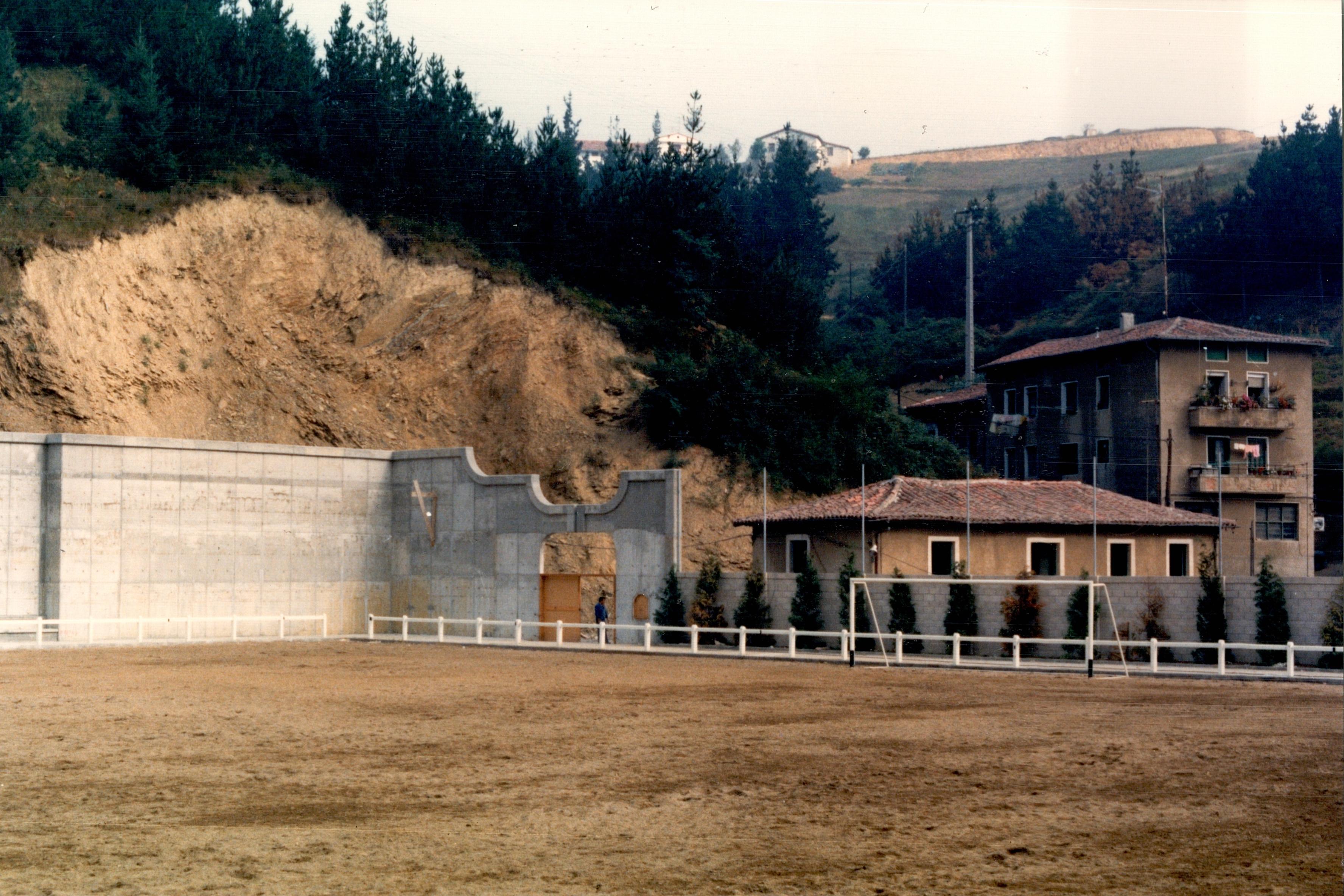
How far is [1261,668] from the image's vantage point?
34.2 metres

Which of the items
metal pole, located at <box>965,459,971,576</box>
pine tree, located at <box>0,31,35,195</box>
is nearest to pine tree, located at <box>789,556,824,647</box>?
metal pole, located at <box>965,459,971,576</box>

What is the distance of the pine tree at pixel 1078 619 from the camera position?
37.0m

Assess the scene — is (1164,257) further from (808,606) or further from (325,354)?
(808,606)

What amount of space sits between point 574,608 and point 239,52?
35569mm

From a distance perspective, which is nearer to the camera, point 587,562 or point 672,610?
point 672,610

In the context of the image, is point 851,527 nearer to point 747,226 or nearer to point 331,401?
point 331,401

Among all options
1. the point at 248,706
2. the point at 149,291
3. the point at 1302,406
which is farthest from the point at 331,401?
the point at 1302,406

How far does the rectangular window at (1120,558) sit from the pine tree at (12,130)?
43.2 metres

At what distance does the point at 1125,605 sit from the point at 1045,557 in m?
5.03

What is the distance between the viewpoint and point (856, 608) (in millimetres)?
39594

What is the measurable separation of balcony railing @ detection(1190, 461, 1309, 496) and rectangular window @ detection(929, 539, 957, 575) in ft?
74.3

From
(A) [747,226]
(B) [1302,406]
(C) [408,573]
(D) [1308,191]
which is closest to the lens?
(C) [408,573]

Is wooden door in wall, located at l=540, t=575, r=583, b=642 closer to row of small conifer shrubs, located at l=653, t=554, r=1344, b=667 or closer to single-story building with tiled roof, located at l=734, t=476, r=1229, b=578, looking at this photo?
row of small conifer shrubs, located at l=653, t=554, r=1344, b=667

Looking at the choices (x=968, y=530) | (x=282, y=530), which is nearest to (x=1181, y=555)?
(x=968, y=530)
